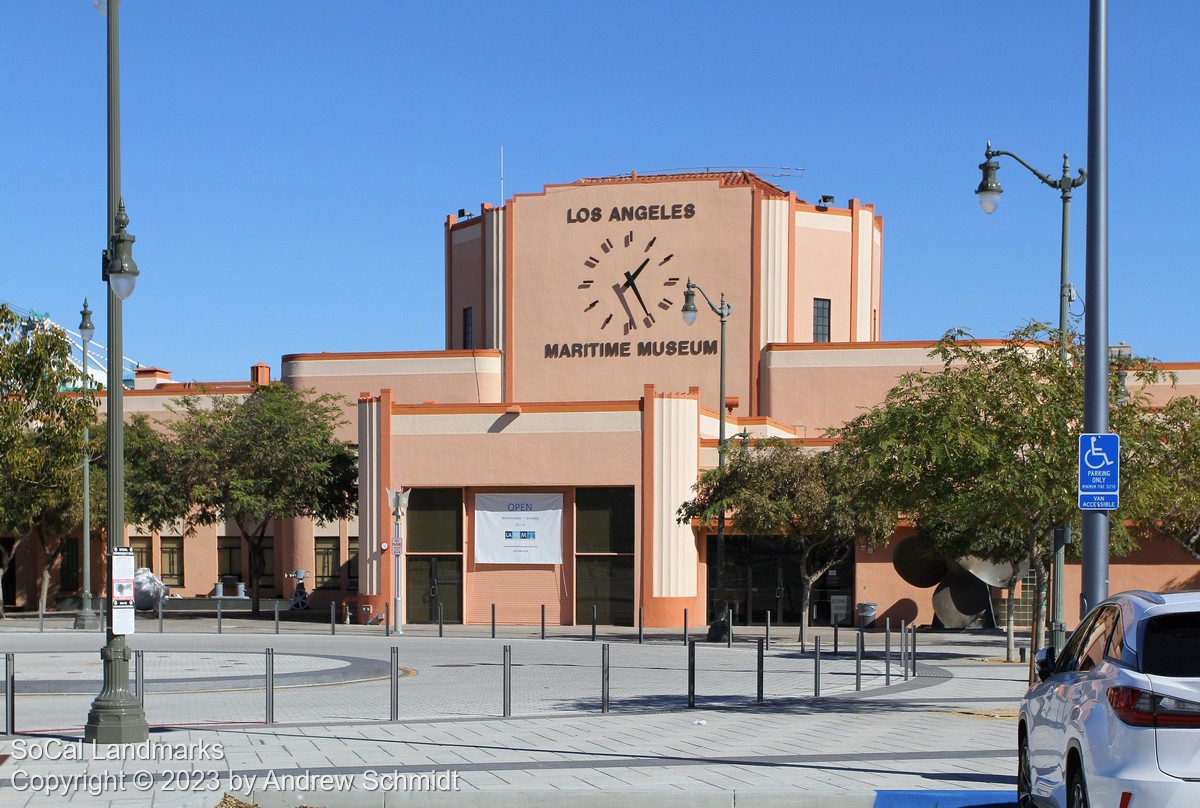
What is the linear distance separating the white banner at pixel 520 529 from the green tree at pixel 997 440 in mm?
23852

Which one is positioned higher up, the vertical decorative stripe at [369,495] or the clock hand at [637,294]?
the clock hand at [637,294]

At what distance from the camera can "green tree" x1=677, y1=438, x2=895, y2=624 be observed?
32.8 m

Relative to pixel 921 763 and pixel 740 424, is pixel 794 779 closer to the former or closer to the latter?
pixel 921 763

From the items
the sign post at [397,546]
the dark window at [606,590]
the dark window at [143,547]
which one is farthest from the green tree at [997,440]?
the dark window at [143,547]

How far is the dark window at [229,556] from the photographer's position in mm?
55094

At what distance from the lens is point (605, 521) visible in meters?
41.3

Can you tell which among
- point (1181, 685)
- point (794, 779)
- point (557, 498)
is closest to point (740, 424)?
point (557, 498)

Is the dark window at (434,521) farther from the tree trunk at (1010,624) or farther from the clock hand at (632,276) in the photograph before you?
the tree trunk at (1010,624)

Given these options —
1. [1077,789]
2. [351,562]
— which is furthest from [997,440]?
[351,562]

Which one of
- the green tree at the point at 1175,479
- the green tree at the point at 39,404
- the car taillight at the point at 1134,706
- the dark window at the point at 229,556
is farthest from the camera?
the dark window at the point at 229,556

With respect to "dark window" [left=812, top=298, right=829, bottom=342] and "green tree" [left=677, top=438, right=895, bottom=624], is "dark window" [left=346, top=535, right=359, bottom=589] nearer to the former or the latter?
"dark window" [left=812, top=298, right=829, bottom=342]

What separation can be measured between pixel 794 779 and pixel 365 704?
8592 millimetres

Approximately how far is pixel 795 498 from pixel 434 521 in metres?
13.0

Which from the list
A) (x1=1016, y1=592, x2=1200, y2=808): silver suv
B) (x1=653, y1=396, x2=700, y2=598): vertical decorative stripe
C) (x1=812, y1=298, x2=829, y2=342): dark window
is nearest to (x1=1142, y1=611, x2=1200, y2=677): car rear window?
(x1=1016, y1=592, x2=1200, y2=808): silver suv
